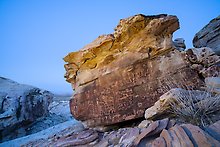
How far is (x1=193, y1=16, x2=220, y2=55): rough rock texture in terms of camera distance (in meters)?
6.69

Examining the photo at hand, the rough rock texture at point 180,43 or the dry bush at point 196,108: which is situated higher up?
the rough rock texture at point 180,43

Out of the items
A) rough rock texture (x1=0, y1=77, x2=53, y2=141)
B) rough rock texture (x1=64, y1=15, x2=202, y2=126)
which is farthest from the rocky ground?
rough rock texture (x1=0, y1=77, x2=53, y2=141)

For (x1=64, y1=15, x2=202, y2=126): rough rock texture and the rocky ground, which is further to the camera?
(x1=64, y1=15, x2=202, y2=126): rough rock texture

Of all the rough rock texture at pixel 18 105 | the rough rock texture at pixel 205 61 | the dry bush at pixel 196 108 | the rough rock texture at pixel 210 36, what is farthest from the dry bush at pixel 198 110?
the rough rock texture at pixel 18 105

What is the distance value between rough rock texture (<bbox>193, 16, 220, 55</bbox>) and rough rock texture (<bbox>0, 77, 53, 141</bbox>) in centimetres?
1048

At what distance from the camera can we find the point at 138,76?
5.55 metres

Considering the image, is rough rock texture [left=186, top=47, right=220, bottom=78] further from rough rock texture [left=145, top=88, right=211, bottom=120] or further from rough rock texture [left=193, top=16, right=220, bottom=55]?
rough rock texture [left=193, top=16, right=220, bottom=55]

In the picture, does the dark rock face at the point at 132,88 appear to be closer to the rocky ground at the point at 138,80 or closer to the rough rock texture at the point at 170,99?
the rocky ground at the point at 138,80

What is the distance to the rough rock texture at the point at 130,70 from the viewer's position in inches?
206

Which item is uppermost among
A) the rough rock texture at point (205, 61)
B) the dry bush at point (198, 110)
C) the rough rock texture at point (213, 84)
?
the rough rock texture at point (205, 61)

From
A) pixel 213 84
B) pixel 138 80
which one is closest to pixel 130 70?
pixel 138 80

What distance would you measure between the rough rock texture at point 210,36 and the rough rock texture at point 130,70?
230 centimetres

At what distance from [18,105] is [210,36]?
434 inches

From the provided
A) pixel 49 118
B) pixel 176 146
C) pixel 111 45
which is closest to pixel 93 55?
pixel 111 45
